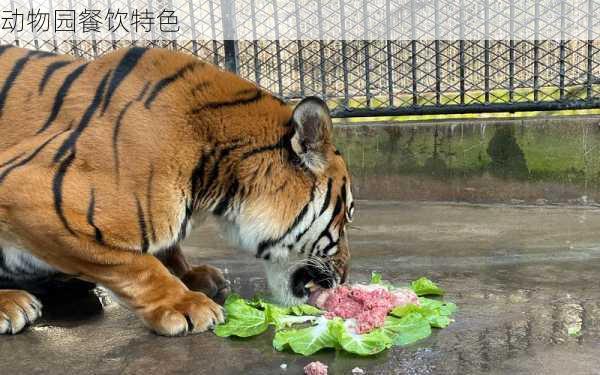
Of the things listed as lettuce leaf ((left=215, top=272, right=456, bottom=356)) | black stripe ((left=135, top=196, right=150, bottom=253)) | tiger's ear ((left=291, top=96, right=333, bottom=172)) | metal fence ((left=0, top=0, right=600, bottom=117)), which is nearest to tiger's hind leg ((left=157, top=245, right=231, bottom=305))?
lettuce leaf ((left=215, top=272, right=456, bottom=356))

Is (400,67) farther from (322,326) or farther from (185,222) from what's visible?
(322,326)

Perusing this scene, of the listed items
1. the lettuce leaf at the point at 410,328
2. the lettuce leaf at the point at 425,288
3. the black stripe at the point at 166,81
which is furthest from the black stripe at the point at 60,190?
the lettuce leaf at the point at 425,288

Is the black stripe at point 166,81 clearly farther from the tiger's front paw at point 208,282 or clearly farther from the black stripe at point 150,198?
the tiger's front paw at point 208,282

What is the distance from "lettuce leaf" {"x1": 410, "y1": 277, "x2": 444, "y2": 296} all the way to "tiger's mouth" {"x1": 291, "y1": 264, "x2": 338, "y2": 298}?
32 cm

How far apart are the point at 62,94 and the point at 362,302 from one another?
1.29 m

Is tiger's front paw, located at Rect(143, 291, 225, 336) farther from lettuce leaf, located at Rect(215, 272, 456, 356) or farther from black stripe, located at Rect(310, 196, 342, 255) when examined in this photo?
black stripe, located at Rect(310, 196, 342, 255)

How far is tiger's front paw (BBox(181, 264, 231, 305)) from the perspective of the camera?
3109 mm

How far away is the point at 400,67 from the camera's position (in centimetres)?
539

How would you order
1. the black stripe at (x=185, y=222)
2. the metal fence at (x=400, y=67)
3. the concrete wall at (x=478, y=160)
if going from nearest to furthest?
1. the black stripe at (x=185, y=222)
2. the concrete wall at (x=478, y=160)
3. the metal fence at (x=400, y=67)

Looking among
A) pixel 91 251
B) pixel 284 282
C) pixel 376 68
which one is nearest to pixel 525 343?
pixel 284 282

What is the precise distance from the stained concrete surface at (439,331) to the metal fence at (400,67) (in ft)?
4.27

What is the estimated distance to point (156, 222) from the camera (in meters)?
2.56

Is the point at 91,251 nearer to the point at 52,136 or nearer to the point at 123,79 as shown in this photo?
the point at 52,136

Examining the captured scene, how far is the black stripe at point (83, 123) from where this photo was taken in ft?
→ 8.45
